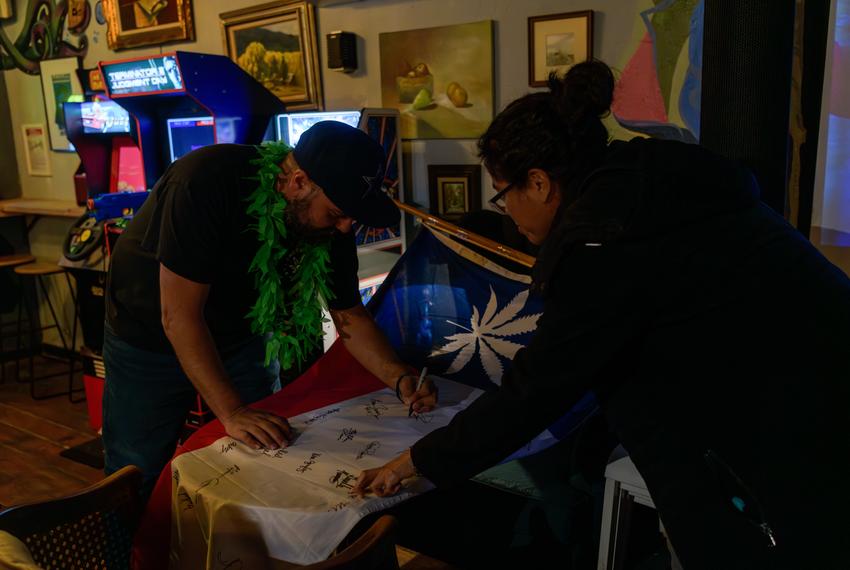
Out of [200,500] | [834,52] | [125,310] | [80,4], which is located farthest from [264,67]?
[200,500]

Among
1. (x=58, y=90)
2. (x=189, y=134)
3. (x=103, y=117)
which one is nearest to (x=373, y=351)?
(x=189, y=134)

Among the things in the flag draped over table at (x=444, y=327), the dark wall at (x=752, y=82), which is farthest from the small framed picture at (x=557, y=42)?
the flag draped over table at (x=444, y=327)

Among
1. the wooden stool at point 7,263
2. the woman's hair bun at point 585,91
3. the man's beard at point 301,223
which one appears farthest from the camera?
the wooden stool at point 7,263

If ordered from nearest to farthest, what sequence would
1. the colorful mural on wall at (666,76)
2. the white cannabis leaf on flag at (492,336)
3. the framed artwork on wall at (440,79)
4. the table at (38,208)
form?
1. the white cannabis leaf on flag at (492,336)
2. the colorful mural on wall at (666,76)
3. the framed artwork on wall at (440,79)
4. the table at (38,208)

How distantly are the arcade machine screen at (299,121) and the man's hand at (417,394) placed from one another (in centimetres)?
164

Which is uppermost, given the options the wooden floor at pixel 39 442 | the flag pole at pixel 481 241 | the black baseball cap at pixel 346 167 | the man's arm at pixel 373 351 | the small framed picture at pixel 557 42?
the small framed picture at pixel 557 42

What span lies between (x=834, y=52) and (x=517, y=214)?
5.11 feet

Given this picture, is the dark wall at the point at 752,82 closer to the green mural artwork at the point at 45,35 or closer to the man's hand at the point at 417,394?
the man's hand at the point at 417,394

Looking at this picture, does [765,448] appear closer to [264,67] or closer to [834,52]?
[834,52]

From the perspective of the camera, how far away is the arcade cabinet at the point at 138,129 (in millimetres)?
3145

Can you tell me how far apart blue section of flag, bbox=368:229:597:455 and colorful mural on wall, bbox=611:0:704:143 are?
902 millimetres

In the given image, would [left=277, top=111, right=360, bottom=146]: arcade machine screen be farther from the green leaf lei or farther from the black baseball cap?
the black baseball cap

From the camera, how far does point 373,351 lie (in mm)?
1851

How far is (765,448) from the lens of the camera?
949 mm
